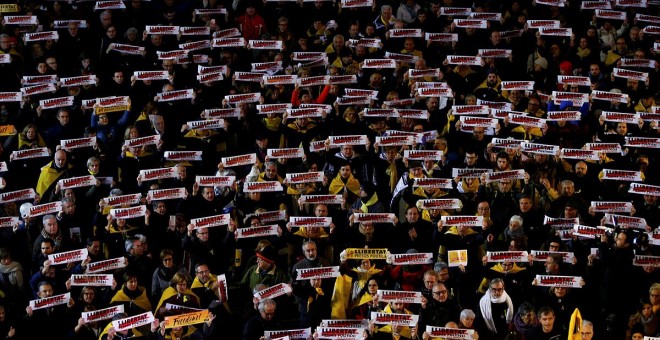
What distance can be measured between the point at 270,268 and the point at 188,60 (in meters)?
4.00

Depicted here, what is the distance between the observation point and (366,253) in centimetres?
1672

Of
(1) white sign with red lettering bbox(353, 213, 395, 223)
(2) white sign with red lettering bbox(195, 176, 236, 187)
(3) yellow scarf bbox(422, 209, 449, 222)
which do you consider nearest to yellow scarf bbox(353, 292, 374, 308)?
(1) white sign with red lettering bbox(353, 213, 395, 223)

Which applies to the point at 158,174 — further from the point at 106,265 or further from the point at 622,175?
the point at 622,175

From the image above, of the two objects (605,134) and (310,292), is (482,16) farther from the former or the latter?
(310,292)

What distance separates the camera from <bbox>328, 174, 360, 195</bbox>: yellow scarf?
58.2 feet

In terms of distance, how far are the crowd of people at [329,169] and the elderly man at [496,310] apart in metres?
0.02

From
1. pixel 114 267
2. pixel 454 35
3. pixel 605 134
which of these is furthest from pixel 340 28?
pixel 114 267

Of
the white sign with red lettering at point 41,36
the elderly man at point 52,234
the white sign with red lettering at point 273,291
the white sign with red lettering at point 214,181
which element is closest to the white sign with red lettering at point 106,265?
the elderly man at point 52,234

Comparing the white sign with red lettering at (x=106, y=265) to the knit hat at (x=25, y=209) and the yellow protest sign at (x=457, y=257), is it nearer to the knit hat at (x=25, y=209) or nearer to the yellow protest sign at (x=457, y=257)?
the knit hat at (x=25, y=209)

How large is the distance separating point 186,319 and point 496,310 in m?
3.25

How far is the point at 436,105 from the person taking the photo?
1902 centimetres

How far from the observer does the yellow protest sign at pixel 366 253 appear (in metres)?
16.7

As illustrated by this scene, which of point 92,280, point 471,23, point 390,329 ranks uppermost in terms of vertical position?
point 471,23

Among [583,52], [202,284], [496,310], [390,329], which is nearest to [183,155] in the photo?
[202,284]
